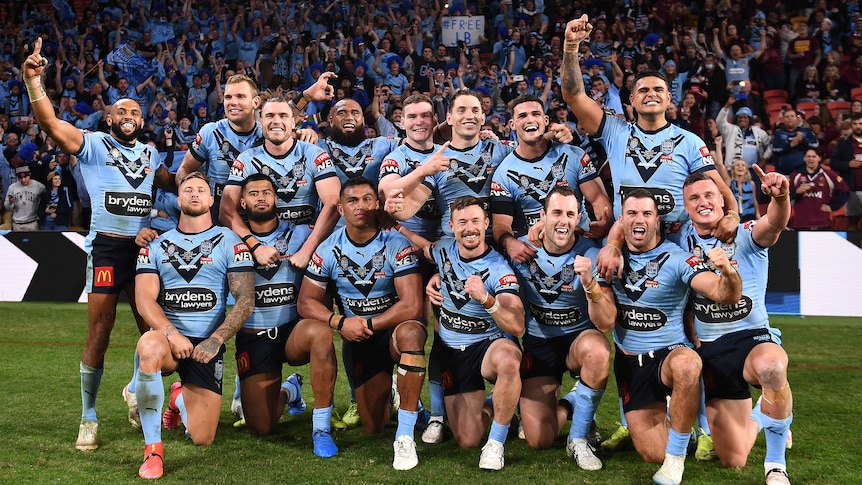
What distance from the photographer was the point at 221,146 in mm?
6609

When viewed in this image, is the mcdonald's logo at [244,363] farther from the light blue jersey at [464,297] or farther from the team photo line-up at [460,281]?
the light blue jersey at [464,297]

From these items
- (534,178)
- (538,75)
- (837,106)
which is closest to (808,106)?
(837,106)

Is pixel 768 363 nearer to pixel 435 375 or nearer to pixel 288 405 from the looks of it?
pixel 435 375

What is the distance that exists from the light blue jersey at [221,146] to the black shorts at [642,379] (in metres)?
3.45

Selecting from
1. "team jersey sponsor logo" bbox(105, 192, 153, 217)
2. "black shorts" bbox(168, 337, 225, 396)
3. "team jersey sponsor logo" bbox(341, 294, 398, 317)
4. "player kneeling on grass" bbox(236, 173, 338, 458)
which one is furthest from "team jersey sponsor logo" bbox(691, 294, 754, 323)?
"team jersey sponsor logo" bbox(105, 192, 153, 217)

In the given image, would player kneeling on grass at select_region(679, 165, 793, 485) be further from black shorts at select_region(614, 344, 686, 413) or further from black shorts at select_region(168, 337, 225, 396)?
black shorts at select_region(168, 337, 225, 396)

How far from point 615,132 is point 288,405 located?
343 cm

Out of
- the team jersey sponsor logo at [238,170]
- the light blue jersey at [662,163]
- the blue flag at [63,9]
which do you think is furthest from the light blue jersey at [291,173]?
the blue flag at [63,9]

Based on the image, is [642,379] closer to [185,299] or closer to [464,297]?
[464,297]

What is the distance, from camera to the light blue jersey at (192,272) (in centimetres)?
556

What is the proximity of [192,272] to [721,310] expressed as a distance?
3.57 metres

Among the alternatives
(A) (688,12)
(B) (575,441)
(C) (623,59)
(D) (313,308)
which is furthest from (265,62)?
(B) (575,441)

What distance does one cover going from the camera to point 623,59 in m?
15.1

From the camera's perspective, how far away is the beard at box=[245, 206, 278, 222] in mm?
6043
